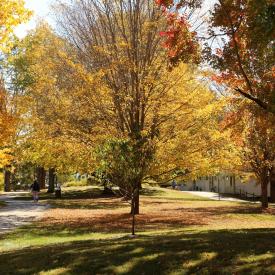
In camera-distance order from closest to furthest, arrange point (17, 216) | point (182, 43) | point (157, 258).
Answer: point (157, 258), point (182, 43), point (17, 216)

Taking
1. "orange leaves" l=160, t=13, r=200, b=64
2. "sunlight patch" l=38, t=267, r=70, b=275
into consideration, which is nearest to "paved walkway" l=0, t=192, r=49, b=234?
"sunlight patch" l=38, t=267, r=70, b=275

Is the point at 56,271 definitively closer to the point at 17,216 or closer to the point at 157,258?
the point at 157,258

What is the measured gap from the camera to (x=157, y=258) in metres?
8.30

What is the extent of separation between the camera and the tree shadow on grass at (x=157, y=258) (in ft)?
24.7

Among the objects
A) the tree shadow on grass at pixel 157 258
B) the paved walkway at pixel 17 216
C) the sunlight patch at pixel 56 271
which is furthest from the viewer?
the paved walkway at pixel 17 216

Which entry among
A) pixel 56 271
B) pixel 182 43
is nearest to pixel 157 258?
pixel 56 271


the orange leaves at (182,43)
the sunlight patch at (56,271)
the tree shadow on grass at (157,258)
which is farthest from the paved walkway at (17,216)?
the orange leaves at (182,43)

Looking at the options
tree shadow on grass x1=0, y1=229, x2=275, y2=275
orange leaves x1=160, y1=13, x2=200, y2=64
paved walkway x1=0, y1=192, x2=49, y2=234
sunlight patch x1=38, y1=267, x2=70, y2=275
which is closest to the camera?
tree shadow on grass x1=0, y1=229, x2=275, y2=275

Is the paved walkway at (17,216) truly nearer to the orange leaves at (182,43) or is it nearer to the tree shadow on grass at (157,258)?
the tree shadow on grass at (157,258)

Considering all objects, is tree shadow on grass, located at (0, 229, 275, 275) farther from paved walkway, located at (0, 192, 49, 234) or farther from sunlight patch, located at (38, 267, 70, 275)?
paved walkway, located at (0, 192, 49, 234)

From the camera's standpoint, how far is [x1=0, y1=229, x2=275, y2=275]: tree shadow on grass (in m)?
7.54

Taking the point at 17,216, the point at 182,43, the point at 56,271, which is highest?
the point at 182,43

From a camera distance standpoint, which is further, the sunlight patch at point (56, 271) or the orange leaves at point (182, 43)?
the orange leaves at point (182, 43)

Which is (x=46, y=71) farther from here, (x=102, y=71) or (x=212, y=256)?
(x=212, y=256)
